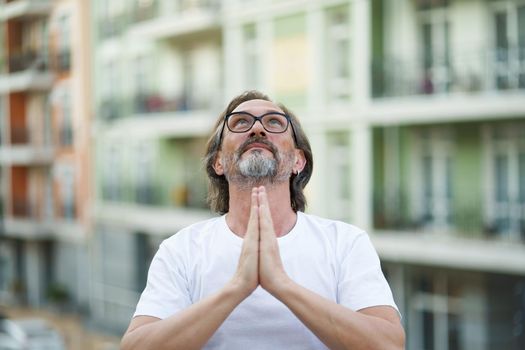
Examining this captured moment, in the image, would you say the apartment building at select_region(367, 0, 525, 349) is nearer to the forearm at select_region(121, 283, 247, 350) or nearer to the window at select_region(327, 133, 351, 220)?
the window at select_region(327, 133, 351, 220)

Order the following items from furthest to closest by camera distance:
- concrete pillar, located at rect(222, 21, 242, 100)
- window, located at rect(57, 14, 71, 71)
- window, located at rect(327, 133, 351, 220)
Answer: window, located at rect(57, 14, 71, 71)
concrete pillar, located at rect(222, 21, 242, 100)
window, located at rect(327, 133, 351, 220)

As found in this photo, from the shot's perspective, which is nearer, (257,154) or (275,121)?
(257,154)

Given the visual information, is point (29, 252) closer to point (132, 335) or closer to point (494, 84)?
point (494, 84)

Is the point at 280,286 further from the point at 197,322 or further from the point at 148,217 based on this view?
the point at 148,217

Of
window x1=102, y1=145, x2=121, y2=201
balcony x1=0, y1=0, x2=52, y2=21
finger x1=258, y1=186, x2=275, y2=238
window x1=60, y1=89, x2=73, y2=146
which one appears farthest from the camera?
balcony x1=0, y1=0, x2=52, y2=21

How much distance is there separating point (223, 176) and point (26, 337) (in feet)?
50.3

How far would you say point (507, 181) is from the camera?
47.0 ft

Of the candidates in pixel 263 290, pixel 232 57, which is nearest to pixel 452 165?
pixel 232 57

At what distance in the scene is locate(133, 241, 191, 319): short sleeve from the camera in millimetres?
2691

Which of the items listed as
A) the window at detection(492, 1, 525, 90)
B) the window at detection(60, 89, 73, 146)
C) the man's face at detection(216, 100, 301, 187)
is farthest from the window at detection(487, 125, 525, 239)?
the window at detection(60, 89, 73, 146)

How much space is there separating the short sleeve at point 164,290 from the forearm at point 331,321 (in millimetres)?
355


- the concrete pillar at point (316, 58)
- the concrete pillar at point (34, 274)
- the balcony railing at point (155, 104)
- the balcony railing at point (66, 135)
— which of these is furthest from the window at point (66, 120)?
the concrete pillar at point (316, 58)

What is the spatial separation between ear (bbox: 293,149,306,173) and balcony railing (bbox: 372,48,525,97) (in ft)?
37.4

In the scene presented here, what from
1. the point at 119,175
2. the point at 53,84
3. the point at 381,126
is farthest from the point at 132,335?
the point at 53,84
